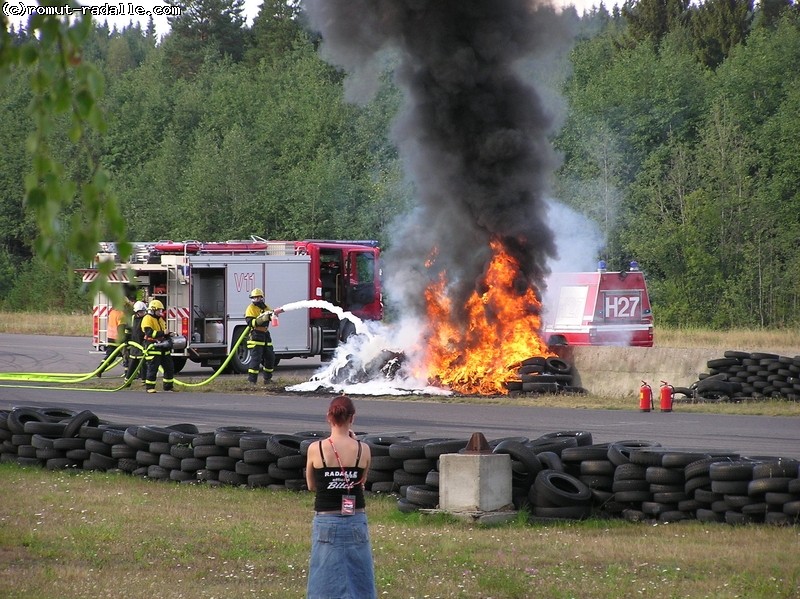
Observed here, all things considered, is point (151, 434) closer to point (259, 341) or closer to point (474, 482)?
point (474, 482)

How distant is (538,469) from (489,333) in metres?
11.3

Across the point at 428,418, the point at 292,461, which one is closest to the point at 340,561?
the point at 292,461

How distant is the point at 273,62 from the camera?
7475 cm

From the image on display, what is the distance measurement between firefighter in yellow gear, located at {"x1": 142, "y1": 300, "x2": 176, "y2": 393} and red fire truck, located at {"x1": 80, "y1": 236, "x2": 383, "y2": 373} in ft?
7.39

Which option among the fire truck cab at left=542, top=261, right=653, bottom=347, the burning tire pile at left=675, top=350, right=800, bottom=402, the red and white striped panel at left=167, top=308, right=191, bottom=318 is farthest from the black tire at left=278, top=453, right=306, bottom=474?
the red and white striped panel at left=167, top=308, right=191, bottom=318

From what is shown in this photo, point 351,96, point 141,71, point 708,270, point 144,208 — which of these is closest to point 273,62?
point 141,71

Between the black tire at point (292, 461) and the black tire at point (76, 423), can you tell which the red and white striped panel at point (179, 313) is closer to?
the black tire at point (76, 423)

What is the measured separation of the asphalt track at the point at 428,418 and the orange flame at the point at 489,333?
1.35m

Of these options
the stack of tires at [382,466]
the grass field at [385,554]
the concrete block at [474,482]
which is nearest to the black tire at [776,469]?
the grass field at [385,554]

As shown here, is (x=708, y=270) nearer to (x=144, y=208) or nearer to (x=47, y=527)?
(x=144, y=208)

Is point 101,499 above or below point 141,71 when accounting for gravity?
below

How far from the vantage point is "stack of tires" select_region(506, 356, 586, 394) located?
1989 centimetres

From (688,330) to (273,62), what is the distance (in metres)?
43.1

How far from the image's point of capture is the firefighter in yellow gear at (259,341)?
71.3ft
